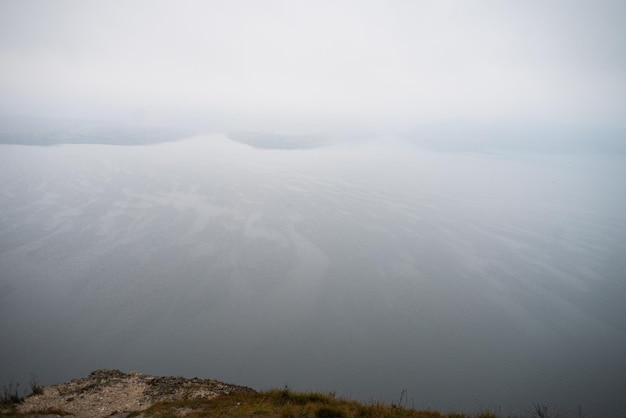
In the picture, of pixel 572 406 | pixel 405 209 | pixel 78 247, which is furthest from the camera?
pixel 405 209

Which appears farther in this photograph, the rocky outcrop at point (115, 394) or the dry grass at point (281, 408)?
the rocky outcrop at point (115, 394)

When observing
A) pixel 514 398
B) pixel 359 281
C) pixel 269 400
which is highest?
pixel 269 400

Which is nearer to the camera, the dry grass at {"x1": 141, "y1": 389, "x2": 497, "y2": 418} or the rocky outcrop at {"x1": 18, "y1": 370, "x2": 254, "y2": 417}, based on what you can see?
the dry grass at {"x1": 141, "y1": 389, "x2": 497, "y2": 418}

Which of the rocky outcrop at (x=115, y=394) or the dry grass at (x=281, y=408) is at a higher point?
the dry grass at (x=281, y=408)

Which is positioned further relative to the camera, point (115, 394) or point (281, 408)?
point (115, 394)

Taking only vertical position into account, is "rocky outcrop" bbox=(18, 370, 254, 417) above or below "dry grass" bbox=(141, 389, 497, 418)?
below

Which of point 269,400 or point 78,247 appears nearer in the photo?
point 269,400

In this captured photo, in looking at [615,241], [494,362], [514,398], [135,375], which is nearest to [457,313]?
[494,362]

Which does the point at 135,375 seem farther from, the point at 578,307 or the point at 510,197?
the point at 510,197
